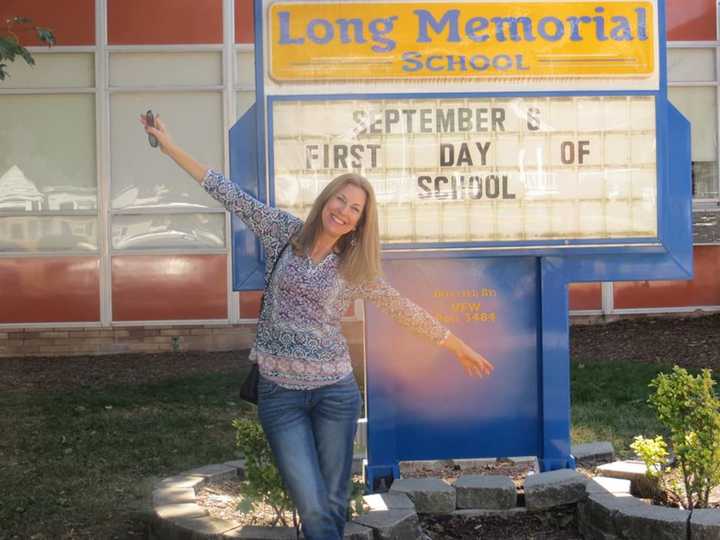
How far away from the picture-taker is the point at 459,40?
20.0 feet

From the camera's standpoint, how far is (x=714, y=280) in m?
13.4

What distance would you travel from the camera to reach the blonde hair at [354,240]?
14.0ft

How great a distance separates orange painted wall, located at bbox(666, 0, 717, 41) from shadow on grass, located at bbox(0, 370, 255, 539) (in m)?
7.22

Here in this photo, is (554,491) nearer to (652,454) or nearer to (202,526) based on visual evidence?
(652,454)

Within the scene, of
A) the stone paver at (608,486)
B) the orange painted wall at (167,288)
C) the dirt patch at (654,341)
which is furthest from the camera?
the orange painted wall at (167,288)

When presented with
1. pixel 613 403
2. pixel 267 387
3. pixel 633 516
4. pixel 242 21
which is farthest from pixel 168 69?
pixel 633 516

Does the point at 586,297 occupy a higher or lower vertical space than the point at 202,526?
higher

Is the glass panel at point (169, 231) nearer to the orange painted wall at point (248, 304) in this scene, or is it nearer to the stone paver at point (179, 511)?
the orange painted wall at point (248, 304)

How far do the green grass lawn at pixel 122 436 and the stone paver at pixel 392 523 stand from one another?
5.16 feet

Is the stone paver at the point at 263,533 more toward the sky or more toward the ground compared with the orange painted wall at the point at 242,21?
more toward the ground

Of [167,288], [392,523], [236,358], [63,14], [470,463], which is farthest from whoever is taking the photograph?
[167,288]

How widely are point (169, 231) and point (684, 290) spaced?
264 inches

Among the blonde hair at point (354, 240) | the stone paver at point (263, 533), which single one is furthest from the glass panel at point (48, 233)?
the blonde hair at point (354, 240)

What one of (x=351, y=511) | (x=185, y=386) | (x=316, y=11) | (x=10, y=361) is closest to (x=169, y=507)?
(x=351, y=511)
